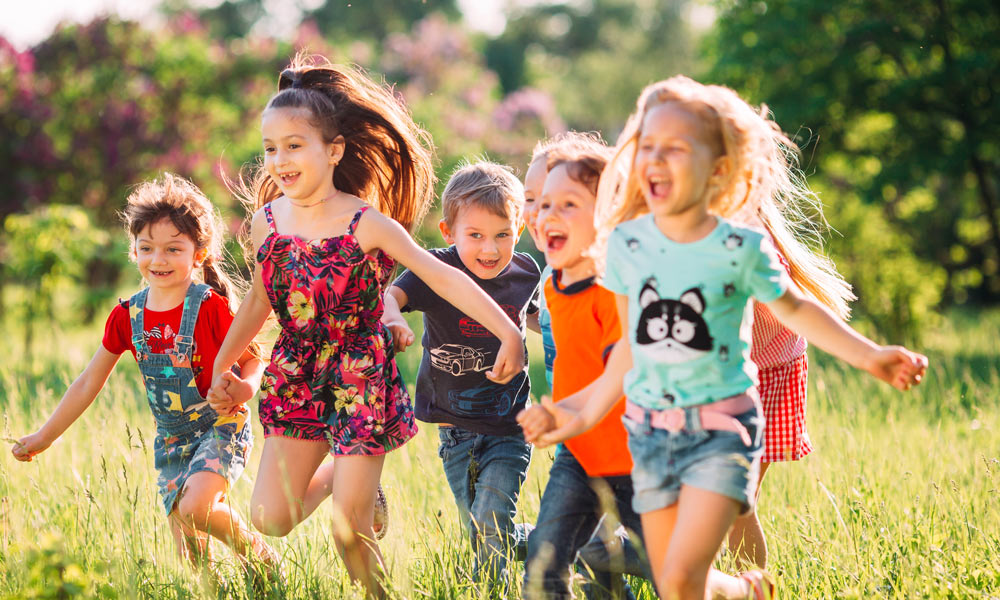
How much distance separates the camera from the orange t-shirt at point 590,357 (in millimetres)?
2889

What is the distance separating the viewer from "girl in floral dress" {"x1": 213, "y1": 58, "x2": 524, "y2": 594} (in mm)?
3344

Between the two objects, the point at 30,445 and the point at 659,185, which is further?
the point at 30,445

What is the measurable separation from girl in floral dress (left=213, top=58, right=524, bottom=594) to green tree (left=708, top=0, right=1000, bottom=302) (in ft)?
25.5

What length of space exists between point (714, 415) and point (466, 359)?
149 cm

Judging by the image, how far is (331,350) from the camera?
11.2ft

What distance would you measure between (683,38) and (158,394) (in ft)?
136

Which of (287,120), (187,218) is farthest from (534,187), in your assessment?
(187,218)

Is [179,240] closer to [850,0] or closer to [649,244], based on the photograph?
[649,244]

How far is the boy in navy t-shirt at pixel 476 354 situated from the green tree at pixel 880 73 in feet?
23.8

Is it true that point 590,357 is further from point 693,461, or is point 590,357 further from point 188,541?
point 188,541

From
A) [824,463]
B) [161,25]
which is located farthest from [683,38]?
[824,463]

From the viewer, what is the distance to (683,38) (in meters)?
42.0

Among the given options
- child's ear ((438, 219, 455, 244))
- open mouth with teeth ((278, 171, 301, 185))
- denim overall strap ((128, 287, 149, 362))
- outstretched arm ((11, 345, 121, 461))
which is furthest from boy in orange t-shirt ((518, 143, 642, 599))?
outstretched arm ((11, 345, 121, 461))

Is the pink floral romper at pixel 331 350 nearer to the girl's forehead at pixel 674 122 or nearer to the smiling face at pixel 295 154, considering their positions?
the smiling face at pixel 295 154
